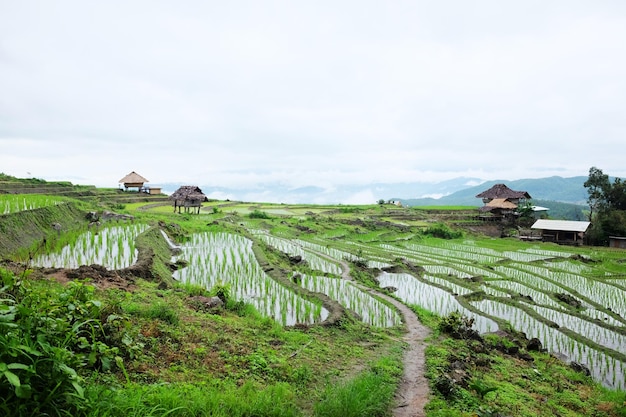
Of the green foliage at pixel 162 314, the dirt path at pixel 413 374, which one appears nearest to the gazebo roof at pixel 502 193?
the dirt path at pixel 413 374

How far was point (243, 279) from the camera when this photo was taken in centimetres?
1134

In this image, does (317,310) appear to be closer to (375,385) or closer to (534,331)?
(375,385)

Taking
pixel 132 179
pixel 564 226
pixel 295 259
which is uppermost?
pixel 132 179

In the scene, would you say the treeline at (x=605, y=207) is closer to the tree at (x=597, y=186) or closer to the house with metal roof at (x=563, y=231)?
the tree at (x=597, y=186)

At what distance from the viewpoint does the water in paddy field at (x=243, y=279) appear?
29.3 feet

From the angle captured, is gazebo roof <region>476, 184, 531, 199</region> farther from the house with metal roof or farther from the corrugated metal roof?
the house with metal roof

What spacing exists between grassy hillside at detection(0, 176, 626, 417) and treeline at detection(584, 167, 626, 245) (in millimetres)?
23753

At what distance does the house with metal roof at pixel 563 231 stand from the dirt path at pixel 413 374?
27.0 m

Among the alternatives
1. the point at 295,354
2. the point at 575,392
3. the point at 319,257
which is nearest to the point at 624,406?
the point at 575,392

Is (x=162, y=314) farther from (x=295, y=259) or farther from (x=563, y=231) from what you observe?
(x=563, y=231)

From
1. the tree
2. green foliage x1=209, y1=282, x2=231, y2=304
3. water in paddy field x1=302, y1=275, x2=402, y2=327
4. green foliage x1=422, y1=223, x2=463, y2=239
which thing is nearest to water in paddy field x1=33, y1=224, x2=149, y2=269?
green foliage x1=209, y1=282, x2=231, y2=304

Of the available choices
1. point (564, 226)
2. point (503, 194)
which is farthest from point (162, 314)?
point (503, 194)

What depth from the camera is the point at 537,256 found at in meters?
21.4

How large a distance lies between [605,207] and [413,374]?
3906cm
